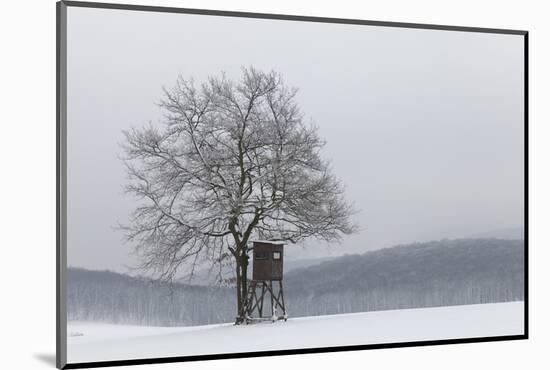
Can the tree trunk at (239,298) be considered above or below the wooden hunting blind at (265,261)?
below

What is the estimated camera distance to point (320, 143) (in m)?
11.4

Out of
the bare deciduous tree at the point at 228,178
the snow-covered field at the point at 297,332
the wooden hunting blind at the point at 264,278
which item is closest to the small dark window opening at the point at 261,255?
the wooden hunting blind at the point at 264,278

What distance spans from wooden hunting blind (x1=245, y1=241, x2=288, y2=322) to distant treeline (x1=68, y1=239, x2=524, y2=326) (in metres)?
0.15

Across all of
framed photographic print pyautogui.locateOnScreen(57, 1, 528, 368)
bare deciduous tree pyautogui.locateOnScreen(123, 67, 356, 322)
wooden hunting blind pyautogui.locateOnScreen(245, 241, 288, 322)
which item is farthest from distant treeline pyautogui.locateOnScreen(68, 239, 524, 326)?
bare deciduous tree pyautogui.locateOnScreen(123, 67, 356, 322)

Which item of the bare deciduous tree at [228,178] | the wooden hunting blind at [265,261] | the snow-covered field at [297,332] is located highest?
the bare deciduous tree at [228,178]

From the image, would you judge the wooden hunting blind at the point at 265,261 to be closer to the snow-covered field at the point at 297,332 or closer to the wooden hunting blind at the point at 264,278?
the wooden hunting blind at the point at 264,278

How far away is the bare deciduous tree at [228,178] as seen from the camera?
35.2 feet

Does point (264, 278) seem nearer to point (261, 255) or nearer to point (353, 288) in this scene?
point (261, 255)

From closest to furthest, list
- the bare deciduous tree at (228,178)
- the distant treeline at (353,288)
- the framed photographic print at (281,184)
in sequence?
the framed photographic print at (281,184), the distant treeline at (353,288), the bare deciduous tree at (228,178)

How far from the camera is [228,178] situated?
36.4 ft

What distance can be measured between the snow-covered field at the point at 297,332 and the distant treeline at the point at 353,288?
102 mm

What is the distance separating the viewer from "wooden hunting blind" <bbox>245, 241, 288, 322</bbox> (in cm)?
1115

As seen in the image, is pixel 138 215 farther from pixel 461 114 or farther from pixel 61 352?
pixel 461 114

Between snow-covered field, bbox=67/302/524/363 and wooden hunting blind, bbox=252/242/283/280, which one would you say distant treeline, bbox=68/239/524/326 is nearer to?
snow-covered field, bbox=67/302/524/363
